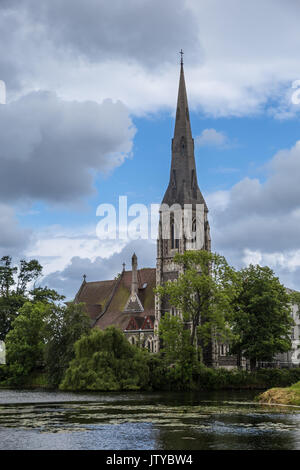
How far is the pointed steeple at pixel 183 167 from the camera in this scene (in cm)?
10188

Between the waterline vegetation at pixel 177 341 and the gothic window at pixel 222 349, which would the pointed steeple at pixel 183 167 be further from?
the waterline vegetation at pixel 177 341

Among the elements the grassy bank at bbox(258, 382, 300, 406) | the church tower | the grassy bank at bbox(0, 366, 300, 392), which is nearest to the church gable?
the church tower

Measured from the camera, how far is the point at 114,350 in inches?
2399

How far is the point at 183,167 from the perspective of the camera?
10225 centimetres

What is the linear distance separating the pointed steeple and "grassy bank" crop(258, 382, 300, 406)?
6328 centimetres

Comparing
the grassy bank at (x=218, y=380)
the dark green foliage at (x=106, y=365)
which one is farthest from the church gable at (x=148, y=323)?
the dark green foliage at (x=106, y=365)

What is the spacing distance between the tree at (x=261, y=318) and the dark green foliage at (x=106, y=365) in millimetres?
14581

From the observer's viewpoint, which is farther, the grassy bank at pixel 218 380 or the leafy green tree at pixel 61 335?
the leafy green tree at pixel 61 335

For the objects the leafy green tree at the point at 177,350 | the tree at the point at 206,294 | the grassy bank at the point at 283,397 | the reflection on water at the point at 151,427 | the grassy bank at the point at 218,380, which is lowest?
the reflection on water at the point at 151,427

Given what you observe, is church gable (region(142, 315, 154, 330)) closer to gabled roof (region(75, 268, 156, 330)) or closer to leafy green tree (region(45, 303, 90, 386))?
gabled roof (region(75, 268, 156, 330))

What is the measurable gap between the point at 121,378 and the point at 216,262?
1574cm

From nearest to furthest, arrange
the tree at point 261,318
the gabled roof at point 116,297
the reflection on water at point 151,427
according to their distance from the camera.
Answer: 1. the reflection on water at point 151,427
2. the tree at point 261,318
3. the gabled roof at point 116,297
